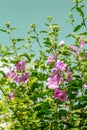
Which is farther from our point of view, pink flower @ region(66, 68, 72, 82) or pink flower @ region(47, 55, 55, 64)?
pink flower @ region(47, 55, 55, 64)

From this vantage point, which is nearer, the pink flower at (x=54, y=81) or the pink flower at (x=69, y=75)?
the pink flower at (x=54, y=81)

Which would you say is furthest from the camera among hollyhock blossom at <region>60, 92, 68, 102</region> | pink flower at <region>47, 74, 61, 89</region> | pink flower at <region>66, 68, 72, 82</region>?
pink flower at <region>66, 68, 72, 82</region>

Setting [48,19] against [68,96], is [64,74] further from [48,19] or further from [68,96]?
[48,19]

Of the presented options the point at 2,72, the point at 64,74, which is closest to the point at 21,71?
the point at 2,72

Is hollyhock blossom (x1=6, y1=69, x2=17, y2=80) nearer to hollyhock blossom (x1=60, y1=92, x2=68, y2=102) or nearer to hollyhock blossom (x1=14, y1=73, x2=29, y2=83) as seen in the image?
hollyhock blossom (x1=14, y1=73, x2=29, y2=83)

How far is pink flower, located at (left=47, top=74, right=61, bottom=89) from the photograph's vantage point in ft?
15.0

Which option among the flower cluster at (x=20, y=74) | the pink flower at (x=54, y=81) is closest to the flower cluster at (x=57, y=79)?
the pink flower at (x=54, y=81)

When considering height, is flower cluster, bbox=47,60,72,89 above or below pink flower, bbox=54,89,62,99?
above

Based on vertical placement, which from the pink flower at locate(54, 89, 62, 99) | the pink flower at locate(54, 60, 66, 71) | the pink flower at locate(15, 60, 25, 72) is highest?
the pink flower at locate(15, 60, 25, 72)

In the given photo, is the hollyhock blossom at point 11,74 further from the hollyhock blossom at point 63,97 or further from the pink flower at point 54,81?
the hollyhock blossom at point 63,97

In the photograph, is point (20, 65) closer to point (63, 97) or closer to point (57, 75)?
point (57, 75)

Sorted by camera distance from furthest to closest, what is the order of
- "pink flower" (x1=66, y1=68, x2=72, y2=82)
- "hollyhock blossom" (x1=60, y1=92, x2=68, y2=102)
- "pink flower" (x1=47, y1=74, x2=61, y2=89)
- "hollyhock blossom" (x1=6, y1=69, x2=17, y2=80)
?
"hollyhock blossom" (x1=6, y1=69, x2=17, y2=80), "pink flower" (x1=66, y1=68, x2=72, y2=82), "hollyhock blossom" (x1=60, y1=92, x2=68, y2=102), "pink flower" (x1=47, y1=74, x2=61, y2=89)

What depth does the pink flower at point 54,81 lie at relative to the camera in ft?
15.0

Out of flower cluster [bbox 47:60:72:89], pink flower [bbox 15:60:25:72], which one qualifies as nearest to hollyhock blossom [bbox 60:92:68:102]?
flower cluster [bbox 47:60:72:89]
